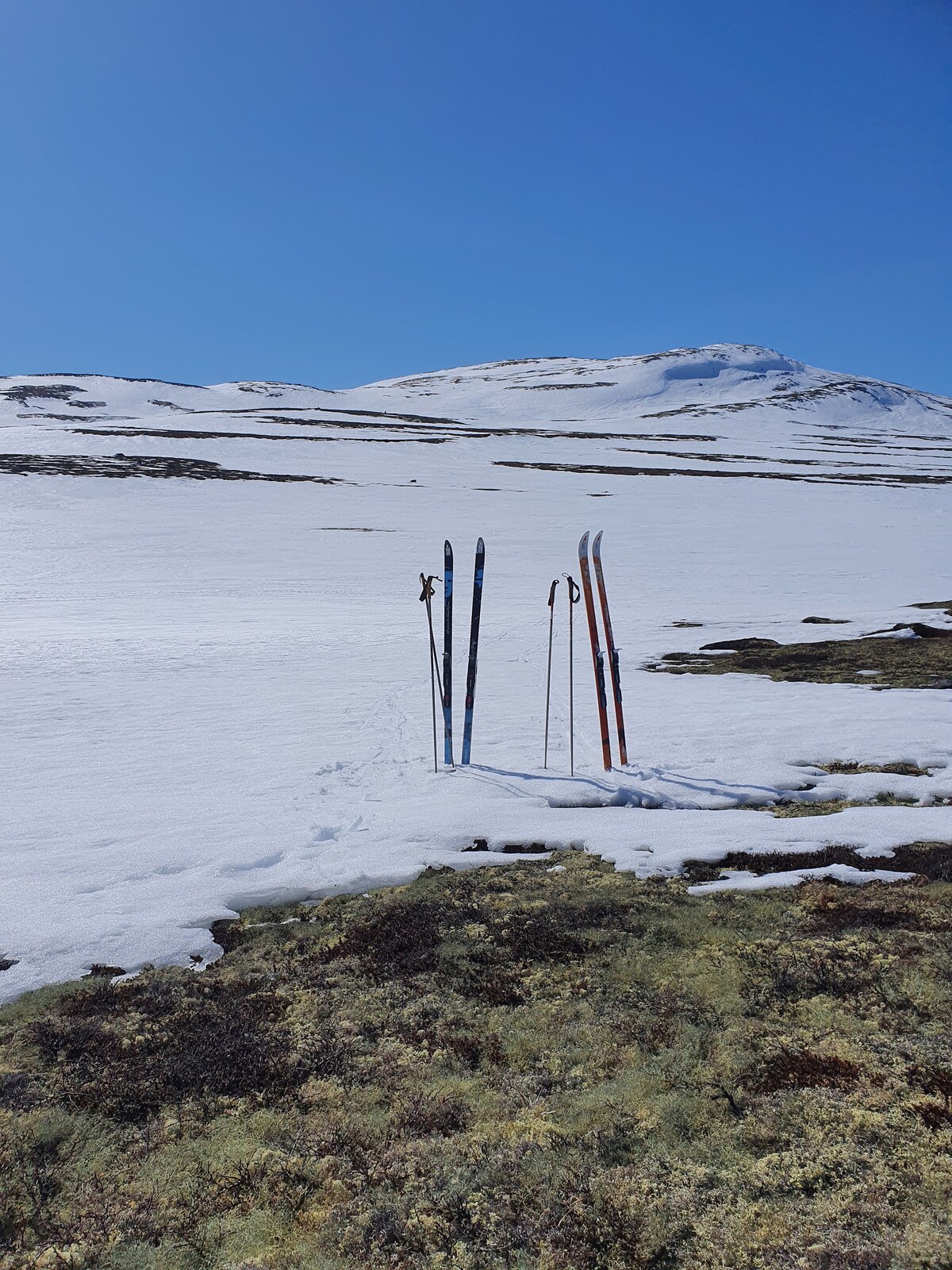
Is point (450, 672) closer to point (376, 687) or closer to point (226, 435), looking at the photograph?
point (376, 687)

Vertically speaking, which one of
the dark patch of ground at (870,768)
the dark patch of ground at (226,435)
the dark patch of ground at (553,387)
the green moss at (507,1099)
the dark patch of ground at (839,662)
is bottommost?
the green moss at (507,1099)

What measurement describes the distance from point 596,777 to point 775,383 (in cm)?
15288

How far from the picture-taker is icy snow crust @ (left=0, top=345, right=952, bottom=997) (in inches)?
219

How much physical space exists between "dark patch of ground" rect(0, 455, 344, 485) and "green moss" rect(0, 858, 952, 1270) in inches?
1694

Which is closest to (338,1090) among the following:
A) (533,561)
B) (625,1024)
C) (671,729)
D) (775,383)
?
(625,1024)

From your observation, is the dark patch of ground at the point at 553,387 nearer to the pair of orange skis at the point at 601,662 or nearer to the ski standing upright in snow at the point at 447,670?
the pair of orange skis at the point at 601,662

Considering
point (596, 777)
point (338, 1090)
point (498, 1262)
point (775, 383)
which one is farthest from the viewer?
point (775, 383)

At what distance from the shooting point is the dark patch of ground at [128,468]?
140ft

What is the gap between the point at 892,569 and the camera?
26547 mm

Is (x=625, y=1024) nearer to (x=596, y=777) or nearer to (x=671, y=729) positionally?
(x=596, y=777)

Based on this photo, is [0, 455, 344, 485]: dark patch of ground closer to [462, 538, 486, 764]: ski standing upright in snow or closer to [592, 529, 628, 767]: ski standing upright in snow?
[462, 538, 486, 764]: ski standing upright in snow

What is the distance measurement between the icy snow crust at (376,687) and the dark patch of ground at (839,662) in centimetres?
81

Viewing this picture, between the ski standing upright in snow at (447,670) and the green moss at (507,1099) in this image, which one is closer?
the green moss at (507,1099)

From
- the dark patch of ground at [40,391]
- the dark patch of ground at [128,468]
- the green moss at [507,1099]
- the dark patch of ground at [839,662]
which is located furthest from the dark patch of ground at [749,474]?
the dark patch of ground at [40,391]
